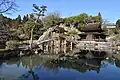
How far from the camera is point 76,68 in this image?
72.2 ft

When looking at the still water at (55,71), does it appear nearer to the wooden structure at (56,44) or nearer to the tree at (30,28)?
the wooden structure at (56,44)

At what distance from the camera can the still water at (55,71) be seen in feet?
55.9

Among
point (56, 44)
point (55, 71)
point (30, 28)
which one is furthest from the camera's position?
point (30, 28)

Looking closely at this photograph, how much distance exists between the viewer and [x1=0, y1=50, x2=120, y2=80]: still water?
55.9ft

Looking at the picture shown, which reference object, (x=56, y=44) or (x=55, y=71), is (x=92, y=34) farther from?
(x=55, y=71)

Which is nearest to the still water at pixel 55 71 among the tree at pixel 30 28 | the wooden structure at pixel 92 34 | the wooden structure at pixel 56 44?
the wooden structure at pixel 56 44

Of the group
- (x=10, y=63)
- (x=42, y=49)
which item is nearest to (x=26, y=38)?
(x=42, y=49)

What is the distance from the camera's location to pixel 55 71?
19828 millimetres

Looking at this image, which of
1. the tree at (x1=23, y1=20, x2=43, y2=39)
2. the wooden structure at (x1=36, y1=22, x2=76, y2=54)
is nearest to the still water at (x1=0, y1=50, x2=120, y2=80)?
the wooden structure at (x1=36, y1=22, x2=76, y2=54)

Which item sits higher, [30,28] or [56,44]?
[30,28]

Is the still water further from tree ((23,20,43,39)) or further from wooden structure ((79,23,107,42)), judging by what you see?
wooden structure ((79,23,107,42))

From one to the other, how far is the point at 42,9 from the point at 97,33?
1295 centimetres

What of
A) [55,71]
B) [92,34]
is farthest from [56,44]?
[55,71]

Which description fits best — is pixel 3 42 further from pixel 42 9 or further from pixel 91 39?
pixel 91 39
